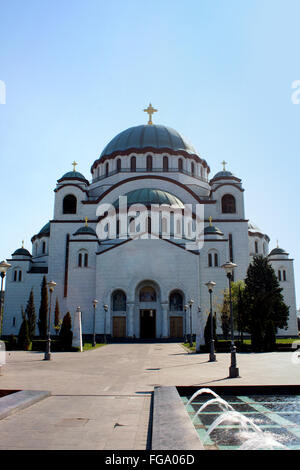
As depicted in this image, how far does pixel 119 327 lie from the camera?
117 feet

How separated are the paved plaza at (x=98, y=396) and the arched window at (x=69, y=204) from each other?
28.1 meters

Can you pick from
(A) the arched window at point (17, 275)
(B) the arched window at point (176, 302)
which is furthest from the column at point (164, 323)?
(A) the arched window at point (17, 275)

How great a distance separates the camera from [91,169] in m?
50.2

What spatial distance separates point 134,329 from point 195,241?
10511 mm

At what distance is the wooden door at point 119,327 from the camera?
35625mm

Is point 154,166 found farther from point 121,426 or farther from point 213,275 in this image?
point 121,426

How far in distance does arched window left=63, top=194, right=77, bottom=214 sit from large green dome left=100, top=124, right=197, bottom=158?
7480 mm

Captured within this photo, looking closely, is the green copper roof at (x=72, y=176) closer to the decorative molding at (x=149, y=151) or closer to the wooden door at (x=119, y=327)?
the decorative molding at (x=149, y=151)

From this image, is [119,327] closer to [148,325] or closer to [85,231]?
[148,325]

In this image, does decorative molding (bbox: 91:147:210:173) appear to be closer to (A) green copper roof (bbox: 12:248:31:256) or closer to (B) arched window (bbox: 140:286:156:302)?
(A) green copper roof (bbox: 12:248:31:256)

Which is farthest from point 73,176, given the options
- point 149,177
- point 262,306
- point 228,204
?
point 262,306

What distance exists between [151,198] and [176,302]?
1033 centimetres

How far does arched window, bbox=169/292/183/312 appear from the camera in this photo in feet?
120
